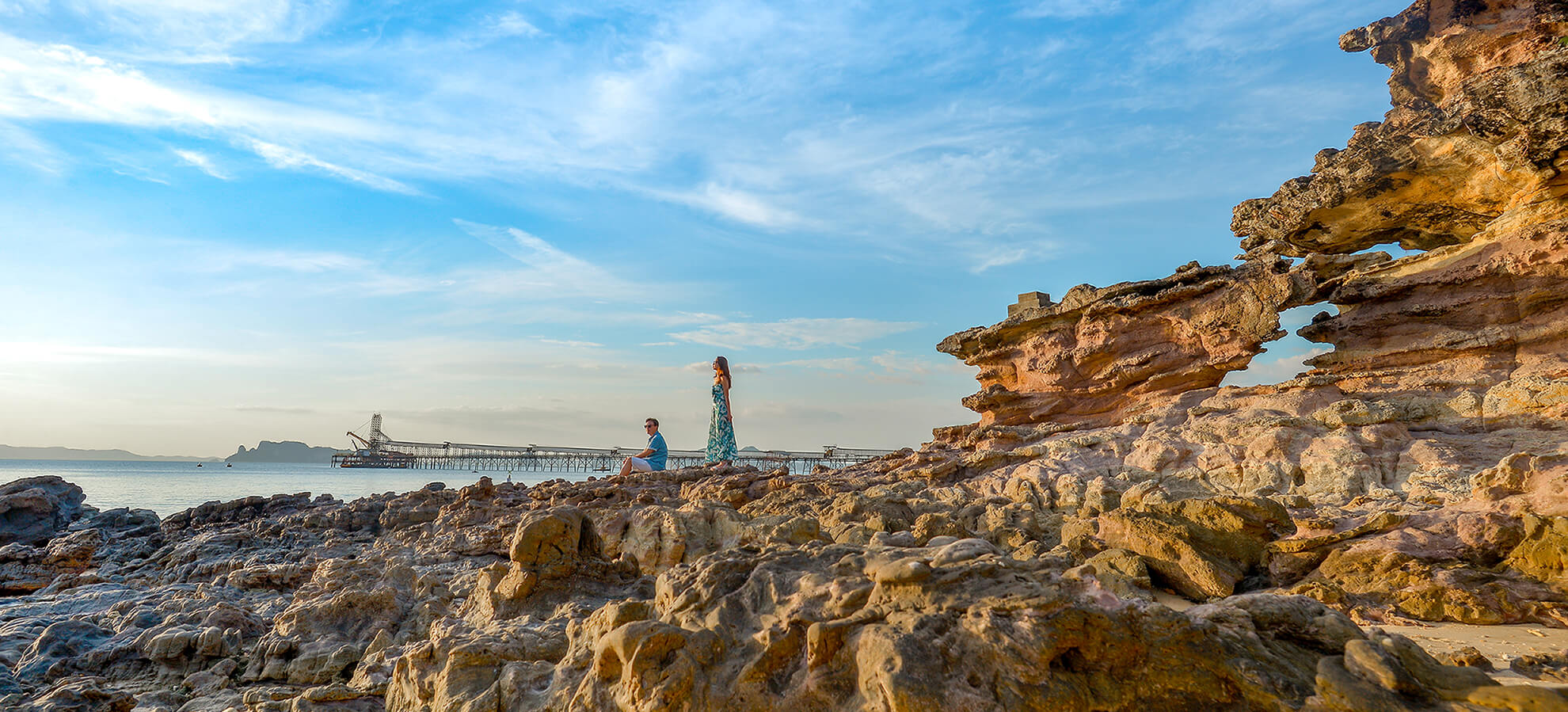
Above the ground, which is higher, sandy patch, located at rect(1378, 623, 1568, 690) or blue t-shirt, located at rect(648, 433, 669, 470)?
blue t-shirt, located at rect(648, 433, 669, 470)

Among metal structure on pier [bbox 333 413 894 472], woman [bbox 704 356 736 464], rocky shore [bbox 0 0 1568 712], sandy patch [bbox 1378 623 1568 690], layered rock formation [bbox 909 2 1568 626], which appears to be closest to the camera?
rocky shore [bbox 0 0 1568 712]

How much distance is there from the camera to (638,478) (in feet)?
43.8

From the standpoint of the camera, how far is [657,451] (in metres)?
Result: 15.2

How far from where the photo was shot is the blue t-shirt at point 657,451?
595 inches

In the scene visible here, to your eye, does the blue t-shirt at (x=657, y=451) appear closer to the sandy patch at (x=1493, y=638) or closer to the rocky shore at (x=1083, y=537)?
the rocky shore at (x=1083, y=537)

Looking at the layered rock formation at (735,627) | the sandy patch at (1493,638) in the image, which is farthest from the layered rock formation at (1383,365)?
the layered rock formation at (735,627)

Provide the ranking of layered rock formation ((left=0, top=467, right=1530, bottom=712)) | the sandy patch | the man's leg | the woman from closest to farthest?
1. layered rock formation ((left=0, top=467, right=1530, bottom=712))
2. the sandy patch
3. the man's leg
4. the woman

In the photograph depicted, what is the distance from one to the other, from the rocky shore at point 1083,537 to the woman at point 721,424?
3.96 m

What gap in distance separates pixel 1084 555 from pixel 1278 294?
24.8 ft

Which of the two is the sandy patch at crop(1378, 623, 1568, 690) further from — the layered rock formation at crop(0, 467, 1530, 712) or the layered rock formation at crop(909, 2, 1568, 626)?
the layered rock formation at crop(0, 467, 1530, 712)

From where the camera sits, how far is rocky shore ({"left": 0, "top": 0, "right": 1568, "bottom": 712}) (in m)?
3.44

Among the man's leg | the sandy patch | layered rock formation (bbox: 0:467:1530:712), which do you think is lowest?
the sandy patch

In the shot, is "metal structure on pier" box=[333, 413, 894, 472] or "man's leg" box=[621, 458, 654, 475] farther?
"metal structure on pier" box=[333, 413, 894, 472]

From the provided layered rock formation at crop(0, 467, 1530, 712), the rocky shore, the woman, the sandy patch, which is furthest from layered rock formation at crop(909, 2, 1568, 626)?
the woman
